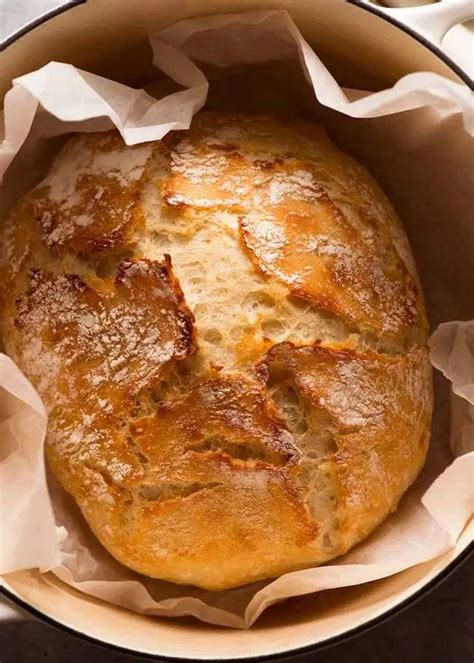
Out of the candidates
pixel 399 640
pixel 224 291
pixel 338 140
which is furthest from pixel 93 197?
pixel 399 640

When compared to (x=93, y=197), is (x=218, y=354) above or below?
below

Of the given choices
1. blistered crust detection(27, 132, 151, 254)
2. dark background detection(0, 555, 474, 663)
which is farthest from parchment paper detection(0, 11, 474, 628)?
dark background detection(0, 555, 474, 663)

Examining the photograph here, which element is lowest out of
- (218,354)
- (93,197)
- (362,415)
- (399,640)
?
(399,640)

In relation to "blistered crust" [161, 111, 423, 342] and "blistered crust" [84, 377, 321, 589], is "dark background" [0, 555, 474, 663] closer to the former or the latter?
"blistered crust" [84, 377, 321, 589]

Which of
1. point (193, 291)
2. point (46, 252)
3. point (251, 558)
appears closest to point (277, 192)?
point (193, 291)

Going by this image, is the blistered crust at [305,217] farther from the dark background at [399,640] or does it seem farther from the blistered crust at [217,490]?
the dark background at [399,640]

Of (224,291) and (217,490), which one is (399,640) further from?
(224,291)
